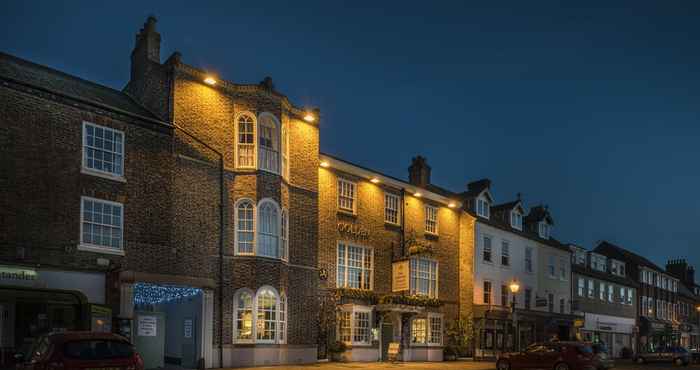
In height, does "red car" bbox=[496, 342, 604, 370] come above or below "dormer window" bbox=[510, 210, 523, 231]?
below

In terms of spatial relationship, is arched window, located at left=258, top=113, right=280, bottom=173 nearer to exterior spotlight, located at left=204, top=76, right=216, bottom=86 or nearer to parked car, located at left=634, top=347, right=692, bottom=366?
exterior spotlight, located at left=204, top=76, right=216, bottom=86

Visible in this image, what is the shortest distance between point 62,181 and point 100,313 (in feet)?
14.2

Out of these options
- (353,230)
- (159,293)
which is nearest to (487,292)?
(353,230)

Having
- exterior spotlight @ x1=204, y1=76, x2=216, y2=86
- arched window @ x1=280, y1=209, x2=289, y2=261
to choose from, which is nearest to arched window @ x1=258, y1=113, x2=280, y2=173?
arched window @ x1=280, y1=209, x2=289, y2=261

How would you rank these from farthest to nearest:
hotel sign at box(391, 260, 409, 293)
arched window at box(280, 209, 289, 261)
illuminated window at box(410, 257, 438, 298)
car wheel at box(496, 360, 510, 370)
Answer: illuminated window at box(410, 257, 438, 298), hotel sign at box(391, 260, 409, 293), car wheel at box(496, 360, 510, 370), arched window at box(280, 209, 289, 261)

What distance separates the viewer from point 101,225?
901 inches

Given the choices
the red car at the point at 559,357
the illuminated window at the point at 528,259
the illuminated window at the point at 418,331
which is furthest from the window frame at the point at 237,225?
the illuminated window at the point at 528,259

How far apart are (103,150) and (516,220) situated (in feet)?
105

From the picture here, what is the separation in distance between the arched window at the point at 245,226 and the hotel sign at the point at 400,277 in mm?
10399

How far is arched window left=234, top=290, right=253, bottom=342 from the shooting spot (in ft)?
87.5

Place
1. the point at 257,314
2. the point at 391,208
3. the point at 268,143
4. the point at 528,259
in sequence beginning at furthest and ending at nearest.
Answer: the point at 528,259
the point at 391,208
the point at 268,143
the point at 257,314

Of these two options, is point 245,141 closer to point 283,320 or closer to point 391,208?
point 283,320

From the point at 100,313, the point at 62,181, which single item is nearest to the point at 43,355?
the point at 100,313

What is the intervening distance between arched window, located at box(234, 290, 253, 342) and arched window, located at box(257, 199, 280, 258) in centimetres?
174
